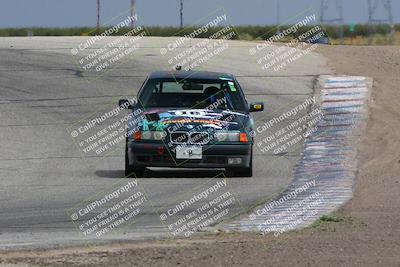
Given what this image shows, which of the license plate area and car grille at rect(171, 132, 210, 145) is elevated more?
car grille at rect(171, 132, 210, 145)

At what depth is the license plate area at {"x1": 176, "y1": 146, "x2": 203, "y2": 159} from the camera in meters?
14.3

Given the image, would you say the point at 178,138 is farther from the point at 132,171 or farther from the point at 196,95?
the point at 196,95

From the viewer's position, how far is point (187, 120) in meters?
14.5

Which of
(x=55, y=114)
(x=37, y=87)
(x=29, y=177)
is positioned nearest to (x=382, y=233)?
(x=29, y=177)

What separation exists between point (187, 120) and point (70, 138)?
5.53m

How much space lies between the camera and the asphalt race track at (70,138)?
1112cm

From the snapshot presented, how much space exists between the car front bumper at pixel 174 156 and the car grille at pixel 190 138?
11 centimetres

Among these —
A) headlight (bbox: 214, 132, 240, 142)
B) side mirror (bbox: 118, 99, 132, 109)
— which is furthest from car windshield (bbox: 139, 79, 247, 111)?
headlight (bbox: 214, 132, 240, 142)

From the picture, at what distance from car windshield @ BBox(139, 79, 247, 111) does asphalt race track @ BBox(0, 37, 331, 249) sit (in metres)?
1.00

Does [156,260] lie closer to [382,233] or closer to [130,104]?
[382,233]

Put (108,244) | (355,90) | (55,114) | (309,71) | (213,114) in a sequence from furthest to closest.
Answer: (309,71) < (355,90) < (55,114) < (213,114) < (108,244)

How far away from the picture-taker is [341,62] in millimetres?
30578

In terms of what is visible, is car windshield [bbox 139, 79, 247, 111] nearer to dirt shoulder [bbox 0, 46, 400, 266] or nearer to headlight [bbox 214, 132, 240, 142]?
headlight [bbox 214, 132, 240, 142]

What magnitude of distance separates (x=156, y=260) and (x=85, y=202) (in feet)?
13.7
